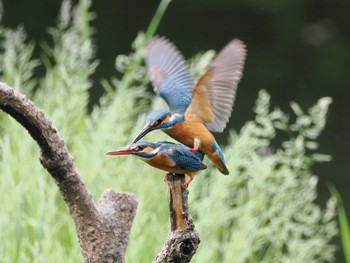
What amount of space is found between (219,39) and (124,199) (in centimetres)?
611

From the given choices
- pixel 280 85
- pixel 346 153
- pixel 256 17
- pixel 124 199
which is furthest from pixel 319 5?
pixel 124 199

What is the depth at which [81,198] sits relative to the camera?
1729mm

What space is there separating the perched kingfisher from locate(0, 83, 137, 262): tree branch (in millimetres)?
204

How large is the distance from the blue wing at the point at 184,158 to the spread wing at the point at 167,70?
16cm

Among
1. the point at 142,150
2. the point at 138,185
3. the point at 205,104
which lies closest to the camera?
the point at 142,150

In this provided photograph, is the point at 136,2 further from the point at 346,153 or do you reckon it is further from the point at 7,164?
the point at 7,164

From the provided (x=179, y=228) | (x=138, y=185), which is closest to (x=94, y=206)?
(x=179, y=228)

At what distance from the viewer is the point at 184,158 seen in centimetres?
151

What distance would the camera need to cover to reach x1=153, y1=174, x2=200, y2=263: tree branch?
160cm

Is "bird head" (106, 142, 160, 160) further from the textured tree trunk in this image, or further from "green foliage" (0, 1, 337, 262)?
"green foliage" (0, 1, 337, 262)

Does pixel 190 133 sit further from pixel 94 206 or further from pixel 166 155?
pixel 94 206

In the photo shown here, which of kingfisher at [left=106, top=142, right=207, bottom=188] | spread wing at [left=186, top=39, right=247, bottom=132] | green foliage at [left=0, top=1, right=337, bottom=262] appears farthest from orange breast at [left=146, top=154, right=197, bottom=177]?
green foliage at [left=0, top=1, right=337, bottom=262]

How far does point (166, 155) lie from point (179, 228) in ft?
0.61

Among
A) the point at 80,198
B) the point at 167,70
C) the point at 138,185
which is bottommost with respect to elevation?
the point at 80,198
